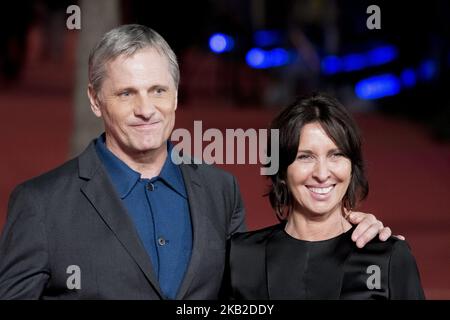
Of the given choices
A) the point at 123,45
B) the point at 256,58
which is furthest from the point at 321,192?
the point at 256,58

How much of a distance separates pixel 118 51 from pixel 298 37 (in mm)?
23177

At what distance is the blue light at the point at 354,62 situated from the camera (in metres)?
23.2

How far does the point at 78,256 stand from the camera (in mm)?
3727

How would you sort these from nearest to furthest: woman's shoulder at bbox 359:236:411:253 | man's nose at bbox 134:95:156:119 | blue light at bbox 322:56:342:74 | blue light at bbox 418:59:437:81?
woman's shoulder at bbox 359:236:411:253
man's nose at bbox 134:95:156:119
blue light at bbox 418:59:437:81
blue light at bbox 322:56:342:74

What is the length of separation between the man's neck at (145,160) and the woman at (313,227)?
42 centimetres

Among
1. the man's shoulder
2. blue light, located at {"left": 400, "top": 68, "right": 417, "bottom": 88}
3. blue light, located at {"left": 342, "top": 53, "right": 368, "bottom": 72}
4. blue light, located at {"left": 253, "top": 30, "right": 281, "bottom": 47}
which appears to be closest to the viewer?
the man's shoulder

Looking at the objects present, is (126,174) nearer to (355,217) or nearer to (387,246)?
(355,217)

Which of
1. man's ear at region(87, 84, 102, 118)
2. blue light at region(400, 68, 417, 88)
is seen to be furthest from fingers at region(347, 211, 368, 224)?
blue light at region(400, 68, 417, 88)

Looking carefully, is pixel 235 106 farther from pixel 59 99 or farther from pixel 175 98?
pixel 175 98

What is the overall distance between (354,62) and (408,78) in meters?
2.35

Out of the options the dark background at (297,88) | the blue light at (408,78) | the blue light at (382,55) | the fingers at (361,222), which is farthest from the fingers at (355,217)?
the blue light at (382,55)

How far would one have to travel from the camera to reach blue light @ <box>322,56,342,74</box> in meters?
24.4

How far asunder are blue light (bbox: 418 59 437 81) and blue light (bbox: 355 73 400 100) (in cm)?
141

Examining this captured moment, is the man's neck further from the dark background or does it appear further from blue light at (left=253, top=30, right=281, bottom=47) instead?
blue light at (left=253, top=30, right=281, bottom=47)
